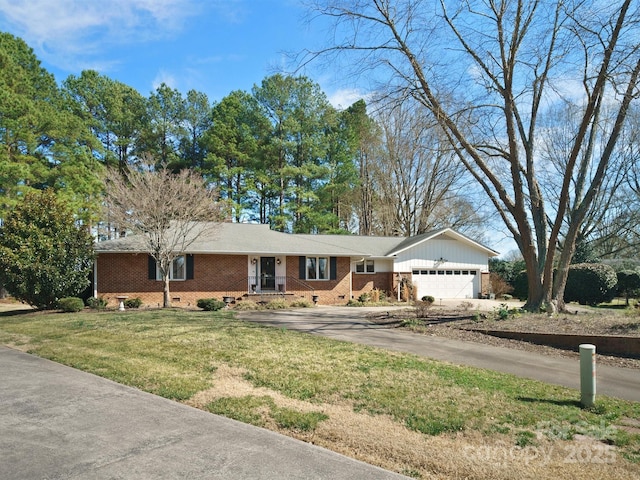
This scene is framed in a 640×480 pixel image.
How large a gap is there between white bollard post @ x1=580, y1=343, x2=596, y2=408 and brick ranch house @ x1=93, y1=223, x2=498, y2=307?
18116 millimetres

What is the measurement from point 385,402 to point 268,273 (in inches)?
747

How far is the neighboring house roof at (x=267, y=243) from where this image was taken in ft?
71.2

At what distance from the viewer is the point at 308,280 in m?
24.8

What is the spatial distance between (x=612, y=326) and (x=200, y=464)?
11.2m

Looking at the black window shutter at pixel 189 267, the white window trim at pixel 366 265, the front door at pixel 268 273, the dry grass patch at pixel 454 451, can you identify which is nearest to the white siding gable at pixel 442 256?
the white window trim at pixel 366 265

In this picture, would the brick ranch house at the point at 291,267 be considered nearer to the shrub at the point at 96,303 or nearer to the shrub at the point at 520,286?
the shrub at the point at 96,303

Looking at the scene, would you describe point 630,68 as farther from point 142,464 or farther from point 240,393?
point 142,464

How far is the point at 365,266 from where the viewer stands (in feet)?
92.9

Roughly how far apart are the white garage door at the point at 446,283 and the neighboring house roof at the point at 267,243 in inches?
80.5

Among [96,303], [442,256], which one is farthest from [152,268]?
[442,256]

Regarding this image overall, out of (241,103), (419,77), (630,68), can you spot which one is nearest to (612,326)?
(630,68)

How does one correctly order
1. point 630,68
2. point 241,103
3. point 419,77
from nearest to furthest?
point 630,68 → point 419,77 → point 241,103

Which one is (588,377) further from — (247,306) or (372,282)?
(372,282)

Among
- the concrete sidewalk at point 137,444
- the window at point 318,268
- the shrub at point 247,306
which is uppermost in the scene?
the window at point 318,268
